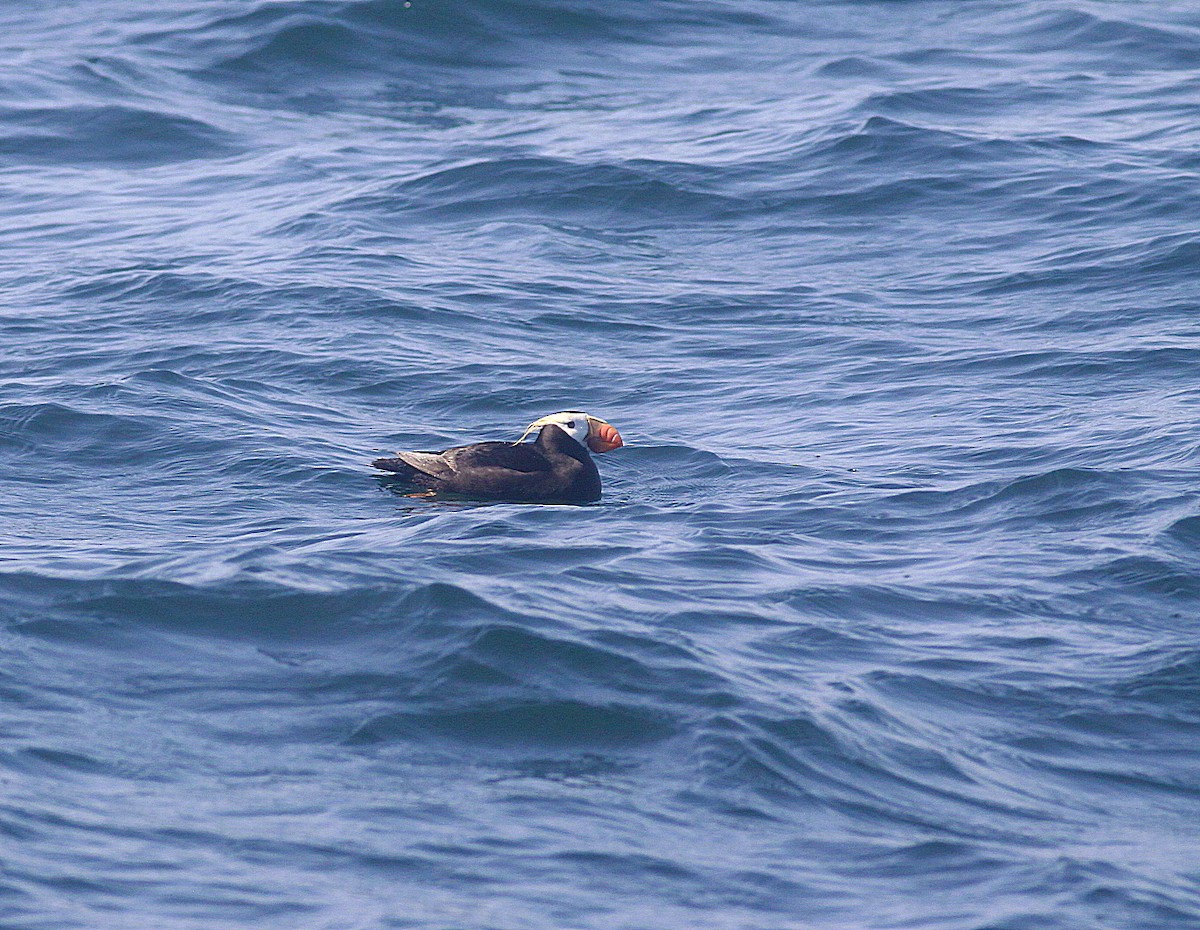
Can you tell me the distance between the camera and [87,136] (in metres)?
16.0

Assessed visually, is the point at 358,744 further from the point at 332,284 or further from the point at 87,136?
the point at 87,136

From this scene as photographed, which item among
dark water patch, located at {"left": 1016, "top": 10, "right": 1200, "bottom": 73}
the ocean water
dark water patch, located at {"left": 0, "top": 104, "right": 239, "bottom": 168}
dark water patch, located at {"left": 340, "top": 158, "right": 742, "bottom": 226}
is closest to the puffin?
the ocean water

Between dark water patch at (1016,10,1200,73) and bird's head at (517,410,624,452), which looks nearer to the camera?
bird's head at (517,410,624,452)

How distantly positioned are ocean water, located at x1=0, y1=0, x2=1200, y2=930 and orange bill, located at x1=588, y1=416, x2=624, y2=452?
29 centimetres

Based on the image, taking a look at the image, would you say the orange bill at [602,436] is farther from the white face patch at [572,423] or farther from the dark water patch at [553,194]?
the dark water patch at [553,194]

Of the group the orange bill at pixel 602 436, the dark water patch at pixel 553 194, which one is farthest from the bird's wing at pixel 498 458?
the dark water patch at pixel 553 194

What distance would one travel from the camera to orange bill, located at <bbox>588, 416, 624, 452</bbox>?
8375 mm

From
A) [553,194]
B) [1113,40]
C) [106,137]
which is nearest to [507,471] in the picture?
[553,194]

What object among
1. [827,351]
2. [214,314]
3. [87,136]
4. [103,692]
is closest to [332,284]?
[214,314]

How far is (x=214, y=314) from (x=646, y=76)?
7.40m

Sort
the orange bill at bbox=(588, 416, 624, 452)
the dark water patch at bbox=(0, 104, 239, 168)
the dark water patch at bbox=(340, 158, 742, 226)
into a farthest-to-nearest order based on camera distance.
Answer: the dark water patch at bbox=(0, 104, 239, 168) < the dark water patch at bbox=(340, 158, 742, 226) < the orange bill at bbox=(588, 416, 624, 452)

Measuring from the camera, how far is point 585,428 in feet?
27.6

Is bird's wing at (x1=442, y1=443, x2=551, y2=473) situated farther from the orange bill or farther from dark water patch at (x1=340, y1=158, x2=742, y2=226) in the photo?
dark water patch at (x1=340, y1=158, x2=742, y2=226)

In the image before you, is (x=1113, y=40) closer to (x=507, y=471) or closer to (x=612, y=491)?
(x=612, y=491)
